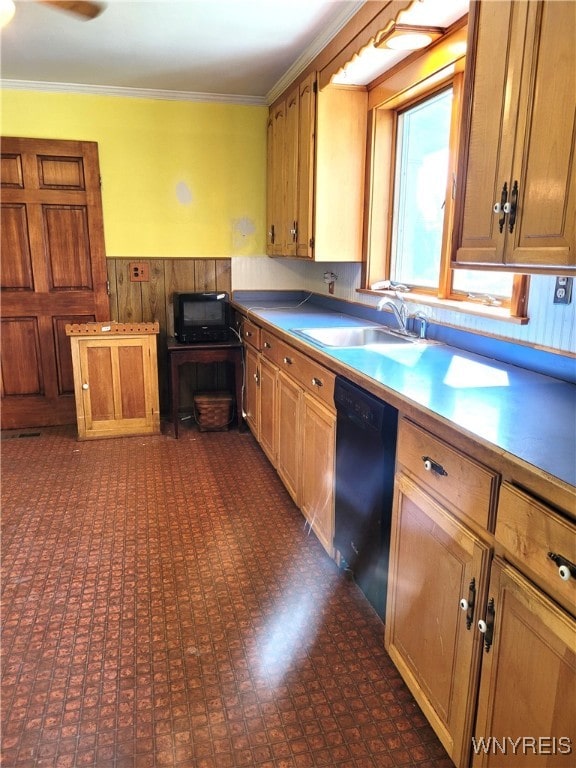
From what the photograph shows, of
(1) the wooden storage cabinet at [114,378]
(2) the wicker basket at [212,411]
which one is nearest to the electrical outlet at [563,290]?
(2) the wicker basket at [212,411]

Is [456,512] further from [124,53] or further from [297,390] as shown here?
[124,53]

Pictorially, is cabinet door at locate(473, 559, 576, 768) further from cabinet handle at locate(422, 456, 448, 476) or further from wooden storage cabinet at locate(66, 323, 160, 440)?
wooden storage cabinet at locate(66, 323, 160, 440)

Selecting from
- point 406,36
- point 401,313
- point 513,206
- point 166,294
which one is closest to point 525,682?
point 513,206

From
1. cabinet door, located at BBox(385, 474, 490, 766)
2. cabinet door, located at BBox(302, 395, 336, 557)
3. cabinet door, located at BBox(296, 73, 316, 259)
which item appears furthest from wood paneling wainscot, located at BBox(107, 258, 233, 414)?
cabinet door, located at BBox(385, 474, 490, 766)

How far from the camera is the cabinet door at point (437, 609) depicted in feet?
4.17

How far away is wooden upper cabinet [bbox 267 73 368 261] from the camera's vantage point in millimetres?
3059

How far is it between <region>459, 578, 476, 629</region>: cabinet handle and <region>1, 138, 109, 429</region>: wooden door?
352cm

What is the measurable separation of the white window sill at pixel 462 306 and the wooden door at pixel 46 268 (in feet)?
7.39

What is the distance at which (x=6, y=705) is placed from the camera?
5.33 feet

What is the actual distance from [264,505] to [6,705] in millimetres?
1508

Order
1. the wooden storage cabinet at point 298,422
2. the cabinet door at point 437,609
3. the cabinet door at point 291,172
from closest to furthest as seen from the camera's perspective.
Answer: the cabinet door at point 437,609 < the wooden storage cabinet at point 298,422 < the cabinet door at point 291,172

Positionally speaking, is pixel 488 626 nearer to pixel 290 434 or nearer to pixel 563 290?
pixel 563 290

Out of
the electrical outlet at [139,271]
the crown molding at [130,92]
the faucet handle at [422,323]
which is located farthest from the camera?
the electrical outlet at [139,271]

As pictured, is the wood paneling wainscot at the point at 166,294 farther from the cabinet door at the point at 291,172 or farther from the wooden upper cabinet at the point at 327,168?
the wooden upper cabinet at the point at 327,168
